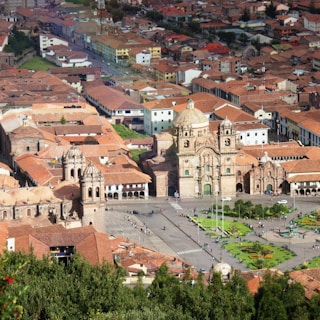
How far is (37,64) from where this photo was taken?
81.6 m

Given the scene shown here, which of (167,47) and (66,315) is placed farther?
(167,47)

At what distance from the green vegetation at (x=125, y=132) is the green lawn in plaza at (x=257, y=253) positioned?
17315mm

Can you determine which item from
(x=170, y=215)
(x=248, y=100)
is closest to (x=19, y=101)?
(x=248, y=100)

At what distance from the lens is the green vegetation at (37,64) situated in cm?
7980

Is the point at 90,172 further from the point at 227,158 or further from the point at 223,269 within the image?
the point at 223,269

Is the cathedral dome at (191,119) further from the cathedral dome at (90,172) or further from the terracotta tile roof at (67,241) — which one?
the terracotta tile roof at (67,241)

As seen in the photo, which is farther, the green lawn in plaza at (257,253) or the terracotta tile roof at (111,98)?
the terracotta tile roof at (111,98)

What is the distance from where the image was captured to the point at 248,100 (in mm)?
62469

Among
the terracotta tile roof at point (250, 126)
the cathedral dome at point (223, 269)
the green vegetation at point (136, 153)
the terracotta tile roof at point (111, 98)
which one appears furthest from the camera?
the terracotta tile roof at point (111, 98)

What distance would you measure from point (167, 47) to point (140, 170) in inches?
1354

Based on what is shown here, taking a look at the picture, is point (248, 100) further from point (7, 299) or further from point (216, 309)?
point (7, 299)

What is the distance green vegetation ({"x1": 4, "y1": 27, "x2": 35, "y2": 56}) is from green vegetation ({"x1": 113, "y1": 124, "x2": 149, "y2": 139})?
1000 inches

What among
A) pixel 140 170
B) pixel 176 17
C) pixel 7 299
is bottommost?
pixel 176 17

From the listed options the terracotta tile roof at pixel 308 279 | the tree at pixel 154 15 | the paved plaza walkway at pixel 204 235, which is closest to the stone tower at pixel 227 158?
the paved plaza walkway at pixel 204 235
